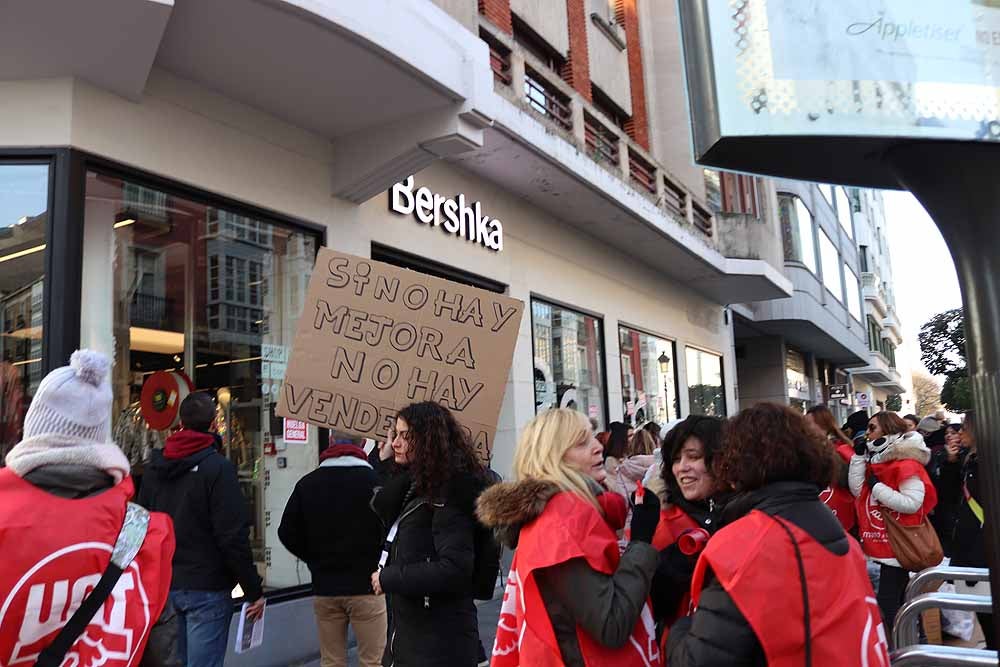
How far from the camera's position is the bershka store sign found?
8711mm

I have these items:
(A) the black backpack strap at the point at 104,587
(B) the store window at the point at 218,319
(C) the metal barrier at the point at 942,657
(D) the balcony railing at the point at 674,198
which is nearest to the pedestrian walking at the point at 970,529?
(C) the metal barrier at the point at 942,657

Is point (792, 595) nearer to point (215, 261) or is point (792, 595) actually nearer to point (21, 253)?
point (21, 253)

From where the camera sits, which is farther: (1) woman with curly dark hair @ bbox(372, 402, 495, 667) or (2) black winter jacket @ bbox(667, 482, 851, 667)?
(1) woman with curly dark hair @ bbox(372, 402, 495, 667)

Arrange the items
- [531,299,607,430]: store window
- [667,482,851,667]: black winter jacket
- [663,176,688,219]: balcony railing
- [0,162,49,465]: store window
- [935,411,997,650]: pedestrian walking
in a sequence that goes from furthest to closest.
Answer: [663,176,688,219]: balcony railing → [531,299,607,430]: store window → [935,411,997,650]: pedestrian walking → [0,162,49,465]: store window → [667,482,851,667]: black winter jacket

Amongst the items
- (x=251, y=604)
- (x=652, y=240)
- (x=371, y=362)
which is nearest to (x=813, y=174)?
(x=371, y=362)

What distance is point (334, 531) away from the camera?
184 inches

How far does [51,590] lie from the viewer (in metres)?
1.91

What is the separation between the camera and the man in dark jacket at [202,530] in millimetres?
4309

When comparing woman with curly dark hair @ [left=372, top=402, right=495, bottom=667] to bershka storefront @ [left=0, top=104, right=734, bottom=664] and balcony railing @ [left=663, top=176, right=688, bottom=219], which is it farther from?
balcony railing @ [left=663, top=176, right=688, bottom=219]

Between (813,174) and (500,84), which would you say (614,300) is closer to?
(500,84)

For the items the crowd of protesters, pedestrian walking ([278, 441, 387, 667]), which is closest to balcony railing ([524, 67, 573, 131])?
pedestrian walking ([278, 441, 387, 667])

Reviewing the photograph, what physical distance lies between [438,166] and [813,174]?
7189mm

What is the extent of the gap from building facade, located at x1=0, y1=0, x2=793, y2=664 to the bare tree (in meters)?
90.4

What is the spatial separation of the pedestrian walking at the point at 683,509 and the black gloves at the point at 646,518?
4 centimetres
